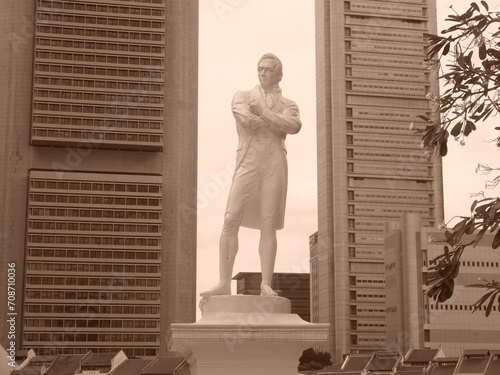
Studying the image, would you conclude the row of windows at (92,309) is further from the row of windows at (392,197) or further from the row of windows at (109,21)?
the row of windows at (392,197)

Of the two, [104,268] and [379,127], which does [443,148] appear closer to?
[104,268]

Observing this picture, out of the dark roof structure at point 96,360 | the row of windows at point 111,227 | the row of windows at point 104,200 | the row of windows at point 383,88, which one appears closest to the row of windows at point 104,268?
the row of windows at point 111,227

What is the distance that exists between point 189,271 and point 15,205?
21.3m

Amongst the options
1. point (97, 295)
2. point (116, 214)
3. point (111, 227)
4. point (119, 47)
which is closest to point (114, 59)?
point (119, 47)

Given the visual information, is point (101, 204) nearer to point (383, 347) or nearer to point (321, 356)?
point (321, 356)

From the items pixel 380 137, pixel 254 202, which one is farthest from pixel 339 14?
pixel 254 202

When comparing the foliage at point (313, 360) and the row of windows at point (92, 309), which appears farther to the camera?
the row of windows at point (92, 309)

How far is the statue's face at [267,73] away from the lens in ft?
36.5

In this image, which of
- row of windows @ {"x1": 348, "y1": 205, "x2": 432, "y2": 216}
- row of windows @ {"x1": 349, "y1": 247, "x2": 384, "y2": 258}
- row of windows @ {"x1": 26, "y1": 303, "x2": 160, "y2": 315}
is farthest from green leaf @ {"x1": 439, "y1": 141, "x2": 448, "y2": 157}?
row of windows @ {"x1": 348, "y1": 205, "x2": 432, "y2": 216}

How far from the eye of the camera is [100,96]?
317 ft

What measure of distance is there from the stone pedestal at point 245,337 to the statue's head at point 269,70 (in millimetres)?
2916

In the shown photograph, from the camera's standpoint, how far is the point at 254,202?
1097cm

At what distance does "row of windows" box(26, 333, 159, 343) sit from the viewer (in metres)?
92.4

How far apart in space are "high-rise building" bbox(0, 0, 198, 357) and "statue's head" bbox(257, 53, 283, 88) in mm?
Result: 85623
